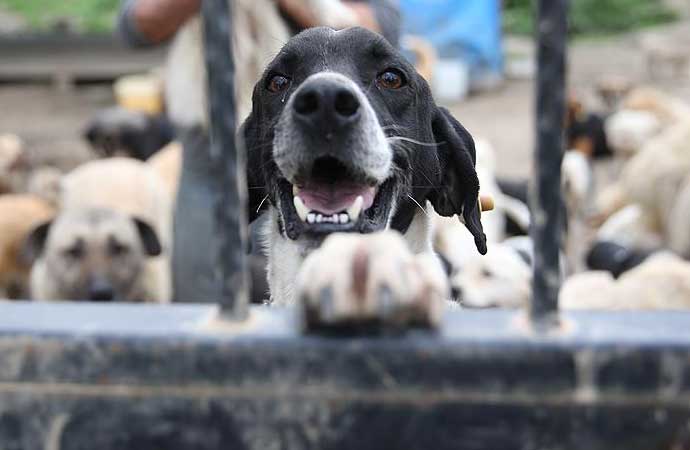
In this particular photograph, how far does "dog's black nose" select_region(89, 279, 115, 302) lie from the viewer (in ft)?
18.2

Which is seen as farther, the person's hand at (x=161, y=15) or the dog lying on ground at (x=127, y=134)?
the dog lying on ground at (x=127, y=134)

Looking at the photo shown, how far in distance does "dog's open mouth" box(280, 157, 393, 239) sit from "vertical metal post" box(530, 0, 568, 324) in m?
1.16

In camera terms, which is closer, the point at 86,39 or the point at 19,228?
the point at 19,228

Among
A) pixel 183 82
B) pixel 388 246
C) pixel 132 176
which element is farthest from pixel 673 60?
pixel 388 246

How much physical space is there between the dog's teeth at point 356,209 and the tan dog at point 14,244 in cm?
429

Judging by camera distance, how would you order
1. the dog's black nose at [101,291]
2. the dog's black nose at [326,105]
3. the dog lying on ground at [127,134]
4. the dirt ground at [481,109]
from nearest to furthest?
1. the dog's black nose at [326,105]
2. the dog's black nose at [101,291]
3. the dog lying on ground at [127,134]
4. the dirt ground at [481,109]

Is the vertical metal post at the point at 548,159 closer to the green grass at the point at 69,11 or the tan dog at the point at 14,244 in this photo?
the tan dog at the point at 14,244

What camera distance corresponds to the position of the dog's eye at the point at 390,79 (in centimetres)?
257

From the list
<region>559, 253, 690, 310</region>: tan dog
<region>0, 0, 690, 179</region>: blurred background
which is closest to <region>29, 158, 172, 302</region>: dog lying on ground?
<region>559, 253, 690, 310</region>: tan dog

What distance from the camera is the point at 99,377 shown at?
110 centimetres

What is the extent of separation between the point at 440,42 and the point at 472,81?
3.09ft

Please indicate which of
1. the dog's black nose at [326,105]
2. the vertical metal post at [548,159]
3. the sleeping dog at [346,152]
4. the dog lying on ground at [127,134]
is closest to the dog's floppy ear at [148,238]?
the sleeping dog at [346,152]

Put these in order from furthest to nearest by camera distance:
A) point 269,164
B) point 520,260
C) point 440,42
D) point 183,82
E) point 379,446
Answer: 1. point 440,42
2. point 520,260
3. point 183,82
4. point 269,164
5. point 379,446

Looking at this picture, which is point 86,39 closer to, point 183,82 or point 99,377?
point 183,82
